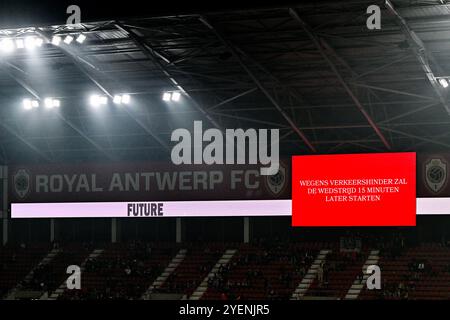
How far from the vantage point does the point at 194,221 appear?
4550 centimetres

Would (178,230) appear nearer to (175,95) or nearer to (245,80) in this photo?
(175,95)

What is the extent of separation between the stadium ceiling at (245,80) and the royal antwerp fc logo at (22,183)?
1.34m

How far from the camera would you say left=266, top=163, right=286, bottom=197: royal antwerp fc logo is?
40812 mm

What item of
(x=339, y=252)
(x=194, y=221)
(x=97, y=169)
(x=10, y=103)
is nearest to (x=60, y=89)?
(x=10, y=103)

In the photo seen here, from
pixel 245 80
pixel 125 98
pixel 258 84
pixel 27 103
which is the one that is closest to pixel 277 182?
pixel 245 80

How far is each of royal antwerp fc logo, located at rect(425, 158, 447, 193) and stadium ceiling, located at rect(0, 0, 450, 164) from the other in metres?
0.91

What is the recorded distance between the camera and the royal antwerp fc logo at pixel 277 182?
4081 centimetres

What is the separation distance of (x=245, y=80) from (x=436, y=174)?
9918 mm

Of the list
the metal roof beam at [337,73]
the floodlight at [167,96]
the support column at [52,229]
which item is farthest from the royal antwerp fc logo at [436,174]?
the support column at [52,229]

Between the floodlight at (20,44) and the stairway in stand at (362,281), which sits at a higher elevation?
the floodlight at (20,44)

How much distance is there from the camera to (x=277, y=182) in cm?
4091

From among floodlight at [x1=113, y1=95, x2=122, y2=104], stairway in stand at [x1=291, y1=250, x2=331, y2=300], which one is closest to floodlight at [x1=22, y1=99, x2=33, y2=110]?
floodlight at [x1=113, y1=95, x2=122, y2=104]

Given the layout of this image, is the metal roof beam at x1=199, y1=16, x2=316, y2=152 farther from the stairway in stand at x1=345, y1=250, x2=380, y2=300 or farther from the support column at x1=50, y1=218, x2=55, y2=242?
the support column at x1=50, y1=218, x2=55, y2=242

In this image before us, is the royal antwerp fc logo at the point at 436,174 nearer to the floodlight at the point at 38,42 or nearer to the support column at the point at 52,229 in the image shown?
the floodlight at the point at 38,42
